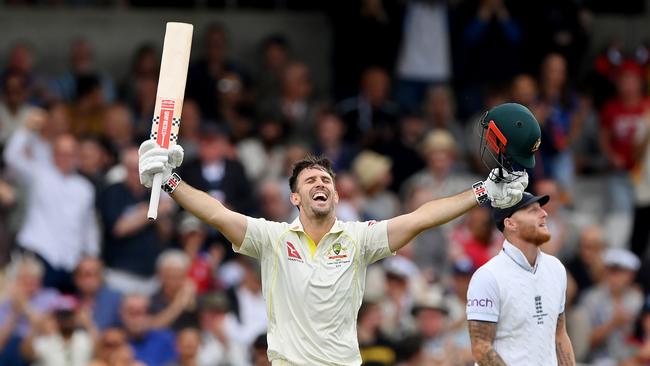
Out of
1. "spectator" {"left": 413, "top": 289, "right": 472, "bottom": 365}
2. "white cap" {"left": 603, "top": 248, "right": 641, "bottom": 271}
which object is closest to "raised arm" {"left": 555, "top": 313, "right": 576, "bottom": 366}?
"spectator" {"left": 413, "top": 289, "right": 472, "bottom": 365}

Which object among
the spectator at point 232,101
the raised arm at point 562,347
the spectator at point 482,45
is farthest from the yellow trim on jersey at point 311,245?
the spectator at point 482,45

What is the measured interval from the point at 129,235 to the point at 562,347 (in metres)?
6.03

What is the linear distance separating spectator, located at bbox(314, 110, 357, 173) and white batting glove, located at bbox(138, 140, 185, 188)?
23.6 feet

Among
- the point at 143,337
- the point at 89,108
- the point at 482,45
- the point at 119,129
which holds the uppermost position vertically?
the point at 482,45

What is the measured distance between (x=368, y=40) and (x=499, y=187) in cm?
866

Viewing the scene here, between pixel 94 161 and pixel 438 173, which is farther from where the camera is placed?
pixel 438 173

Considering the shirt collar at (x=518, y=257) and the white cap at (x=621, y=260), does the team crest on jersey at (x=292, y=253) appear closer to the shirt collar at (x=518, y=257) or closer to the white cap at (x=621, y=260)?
the shirt collar at (x=518, y=257)

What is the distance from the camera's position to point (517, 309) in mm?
10969

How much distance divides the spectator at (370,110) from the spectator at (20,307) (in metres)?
4.65

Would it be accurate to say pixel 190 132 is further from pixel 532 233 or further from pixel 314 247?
pixel 532 233

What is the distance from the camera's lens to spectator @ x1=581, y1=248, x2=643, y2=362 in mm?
16531

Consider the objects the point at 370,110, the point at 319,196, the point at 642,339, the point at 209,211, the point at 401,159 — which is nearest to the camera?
the point at 209,211

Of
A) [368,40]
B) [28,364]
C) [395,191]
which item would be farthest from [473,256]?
[28,364]

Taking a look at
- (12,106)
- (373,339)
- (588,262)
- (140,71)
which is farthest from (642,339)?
(12,106)
